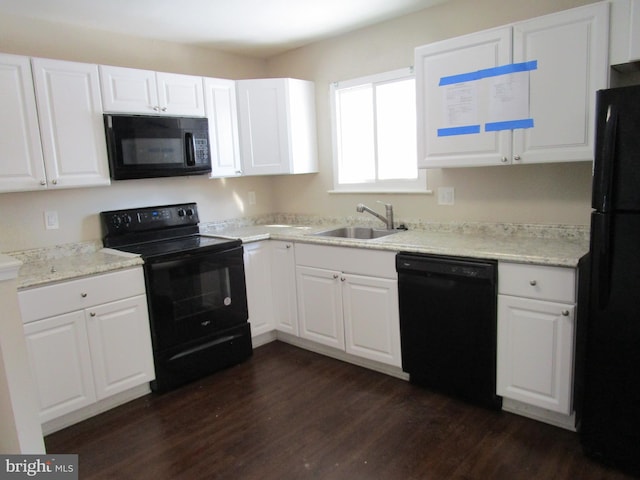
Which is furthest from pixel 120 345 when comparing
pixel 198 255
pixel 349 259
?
pixel 349 259

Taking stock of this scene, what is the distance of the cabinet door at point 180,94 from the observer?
315cm

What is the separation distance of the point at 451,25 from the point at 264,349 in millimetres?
2635

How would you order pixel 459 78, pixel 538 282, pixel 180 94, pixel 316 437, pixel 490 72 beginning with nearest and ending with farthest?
pixel 538 282 < pixel 316 437 < pixel 490 72 < pixel 459 78 < pixel 180 94

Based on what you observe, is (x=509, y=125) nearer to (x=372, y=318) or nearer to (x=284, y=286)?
(x=372, y=318)

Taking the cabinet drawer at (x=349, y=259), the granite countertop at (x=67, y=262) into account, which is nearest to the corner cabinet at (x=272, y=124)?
the cabinet drawer at (x=349, y=259)

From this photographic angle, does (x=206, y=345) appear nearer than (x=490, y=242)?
No

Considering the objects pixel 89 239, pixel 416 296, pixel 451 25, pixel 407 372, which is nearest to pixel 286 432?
pixel 407 372

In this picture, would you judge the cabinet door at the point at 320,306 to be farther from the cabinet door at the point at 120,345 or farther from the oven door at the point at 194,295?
the cabinet door at the point at 120,345

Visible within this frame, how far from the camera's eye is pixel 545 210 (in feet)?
8.89

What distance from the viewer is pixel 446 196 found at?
10.3 ft

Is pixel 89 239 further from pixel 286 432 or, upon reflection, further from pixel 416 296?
pixel 416 296

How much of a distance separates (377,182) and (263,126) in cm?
101

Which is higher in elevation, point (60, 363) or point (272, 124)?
point (272, 124)

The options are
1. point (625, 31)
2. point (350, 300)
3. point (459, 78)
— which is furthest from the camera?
point (350, 300)
